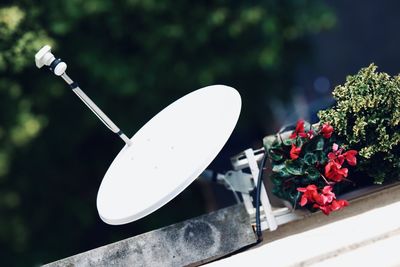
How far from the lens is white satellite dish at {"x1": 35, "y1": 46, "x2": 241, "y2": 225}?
3.56 meters

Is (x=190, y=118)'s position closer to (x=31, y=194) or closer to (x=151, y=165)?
(x=151, y=165)

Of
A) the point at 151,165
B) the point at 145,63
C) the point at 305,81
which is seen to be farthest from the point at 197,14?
the point at 305,81

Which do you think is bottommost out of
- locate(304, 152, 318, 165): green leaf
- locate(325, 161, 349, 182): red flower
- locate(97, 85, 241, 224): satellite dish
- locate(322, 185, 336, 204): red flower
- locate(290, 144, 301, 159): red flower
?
locate(322, 185, 336, 204): red flower

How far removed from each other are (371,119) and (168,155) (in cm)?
114

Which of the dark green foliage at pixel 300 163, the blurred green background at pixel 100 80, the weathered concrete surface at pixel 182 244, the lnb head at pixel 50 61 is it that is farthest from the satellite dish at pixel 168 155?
the blurred green background at pixel 100 80

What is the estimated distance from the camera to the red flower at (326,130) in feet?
12.2

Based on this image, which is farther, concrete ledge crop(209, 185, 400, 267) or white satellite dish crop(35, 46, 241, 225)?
white satellite dish crop(35, 46, 241, 225)

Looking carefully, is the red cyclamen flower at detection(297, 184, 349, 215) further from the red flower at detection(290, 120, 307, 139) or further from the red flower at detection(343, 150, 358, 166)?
the red flower at detection(290, 120, 307, 139)

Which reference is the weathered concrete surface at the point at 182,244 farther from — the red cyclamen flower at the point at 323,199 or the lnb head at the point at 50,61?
the lnb head at the point at 50,61

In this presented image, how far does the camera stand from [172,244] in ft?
12.0

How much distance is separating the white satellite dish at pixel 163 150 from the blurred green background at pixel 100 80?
2.29 m

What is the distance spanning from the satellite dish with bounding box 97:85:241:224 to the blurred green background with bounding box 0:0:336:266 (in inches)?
89.5

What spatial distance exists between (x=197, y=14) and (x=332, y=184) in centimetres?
346

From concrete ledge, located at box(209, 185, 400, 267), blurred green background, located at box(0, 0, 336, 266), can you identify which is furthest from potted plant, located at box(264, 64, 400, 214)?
blurred green background, located at box(0, 0, 336, 266)
